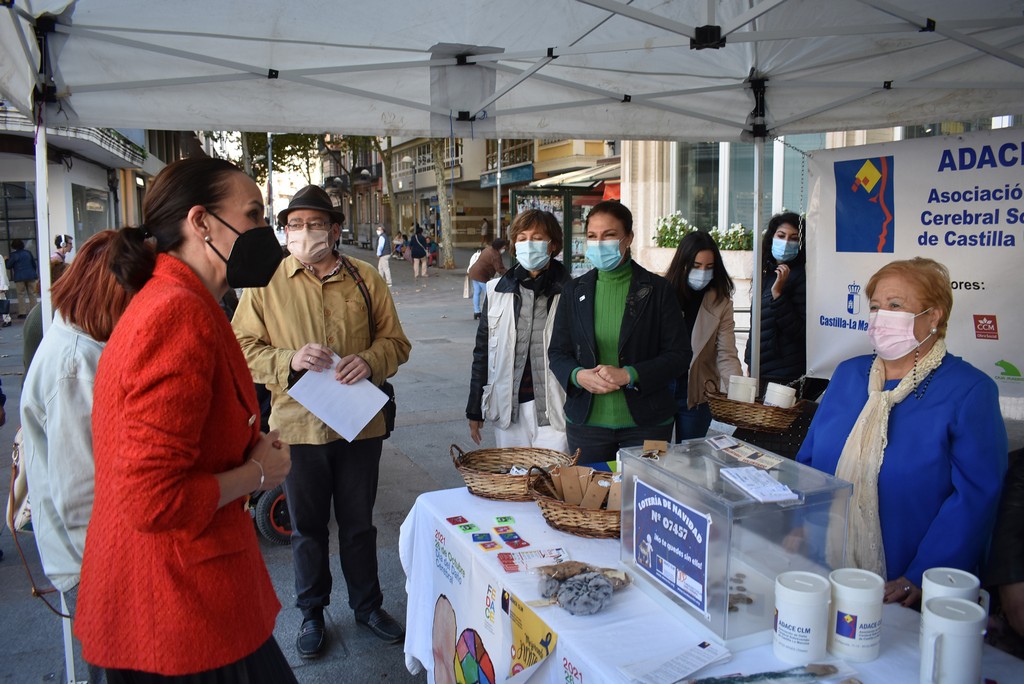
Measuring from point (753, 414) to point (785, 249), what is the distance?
65.1 inches

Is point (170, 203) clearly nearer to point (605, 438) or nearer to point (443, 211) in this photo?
point (605, 438)

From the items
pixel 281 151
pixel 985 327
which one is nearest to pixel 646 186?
pixel 985 327

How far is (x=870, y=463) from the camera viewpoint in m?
2.18

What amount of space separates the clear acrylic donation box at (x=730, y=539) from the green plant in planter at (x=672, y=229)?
10.2 metres

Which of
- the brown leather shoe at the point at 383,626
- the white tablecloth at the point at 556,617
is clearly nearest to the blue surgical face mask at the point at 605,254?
the white tablecloth at the point at 556,617

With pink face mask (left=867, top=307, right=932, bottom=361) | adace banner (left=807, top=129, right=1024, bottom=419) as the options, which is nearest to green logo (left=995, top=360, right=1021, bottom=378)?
adace banner (left=807, top=129, right=1024, bottom=419)

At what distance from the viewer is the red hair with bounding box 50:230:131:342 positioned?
85.8 inches

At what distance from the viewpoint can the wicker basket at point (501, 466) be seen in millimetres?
2674

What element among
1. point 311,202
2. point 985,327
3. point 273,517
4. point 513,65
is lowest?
point 273,517

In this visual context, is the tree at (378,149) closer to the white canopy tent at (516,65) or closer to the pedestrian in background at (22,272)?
the pedestrian in background at (22,272)

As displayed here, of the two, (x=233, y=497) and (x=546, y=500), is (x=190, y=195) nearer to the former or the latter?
(x=233, y=497)

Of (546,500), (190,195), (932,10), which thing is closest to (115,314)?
(190,195)

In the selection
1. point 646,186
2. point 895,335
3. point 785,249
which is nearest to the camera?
point 895,335

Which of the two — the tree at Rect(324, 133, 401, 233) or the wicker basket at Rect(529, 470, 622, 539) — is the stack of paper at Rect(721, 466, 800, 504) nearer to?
the wicker basket at Rect(529, 470, 622, 539)
